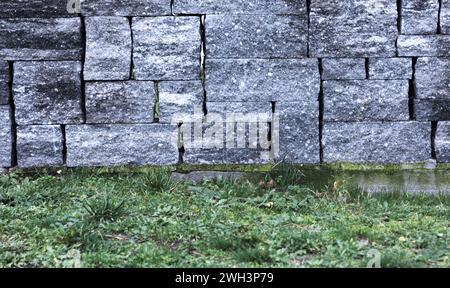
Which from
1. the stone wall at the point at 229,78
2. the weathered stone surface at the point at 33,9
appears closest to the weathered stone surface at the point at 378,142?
the stone wall at the point at 229,78

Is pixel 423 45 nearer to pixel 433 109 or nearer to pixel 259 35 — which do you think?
pixel 433 109

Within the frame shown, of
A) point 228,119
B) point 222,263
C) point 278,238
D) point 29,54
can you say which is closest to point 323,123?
point 228,119

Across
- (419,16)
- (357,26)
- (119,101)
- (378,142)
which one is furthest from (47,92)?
(419,16)

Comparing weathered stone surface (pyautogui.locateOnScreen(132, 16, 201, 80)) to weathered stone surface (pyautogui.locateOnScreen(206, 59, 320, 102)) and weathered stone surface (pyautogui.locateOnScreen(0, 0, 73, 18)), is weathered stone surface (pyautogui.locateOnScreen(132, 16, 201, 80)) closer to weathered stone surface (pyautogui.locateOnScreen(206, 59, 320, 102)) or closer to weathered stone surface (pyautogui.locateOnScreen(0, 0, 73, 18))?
weathered stone surface (pyautogui.locateOnScreen(206, 59, 320, 102))

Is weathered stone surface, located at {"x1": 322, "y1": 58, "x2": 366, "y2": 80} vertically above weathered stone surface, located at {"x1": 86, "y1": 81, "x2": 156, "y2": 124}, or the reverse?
weathered stone surface, located at {"x1": 322, "y1": 58, "x2": 366, "y2": 80}

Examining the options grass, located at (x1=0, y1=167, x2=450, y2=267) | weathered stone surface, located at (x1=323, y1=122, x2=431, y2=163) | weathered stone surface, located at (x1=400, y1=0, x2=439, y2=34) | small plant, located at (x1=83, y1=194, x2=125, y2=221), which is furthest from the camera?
weathered stone surface, located at (x1=323, y1=122, x2=431, y2=163)

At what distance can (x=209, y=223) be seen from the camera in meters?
5.02

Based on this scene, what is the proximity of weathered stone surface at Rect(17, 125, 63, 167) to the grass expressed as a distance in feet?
0.43

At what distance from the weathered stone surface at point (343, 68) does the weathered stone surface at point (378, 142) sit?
0.43 metres

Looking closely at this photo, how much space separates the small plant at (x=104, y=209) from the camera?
5039mm

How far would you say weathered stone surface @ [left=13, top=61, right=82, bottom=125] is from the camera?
240 inches

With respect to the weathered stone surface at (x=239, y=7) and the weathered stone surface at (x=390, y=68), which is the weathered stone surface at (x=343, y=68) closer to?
the weathered stone surface at (x=390, y=68)

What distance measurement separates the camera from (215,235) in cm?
472

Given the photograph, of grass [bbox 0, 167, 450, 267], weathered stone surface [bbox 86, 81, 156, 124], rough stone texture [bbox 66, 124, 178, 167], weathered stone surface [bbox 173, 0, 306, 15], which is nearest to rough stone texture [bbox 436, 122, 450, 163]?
grass [bbox 0, 167, 450, 267]
